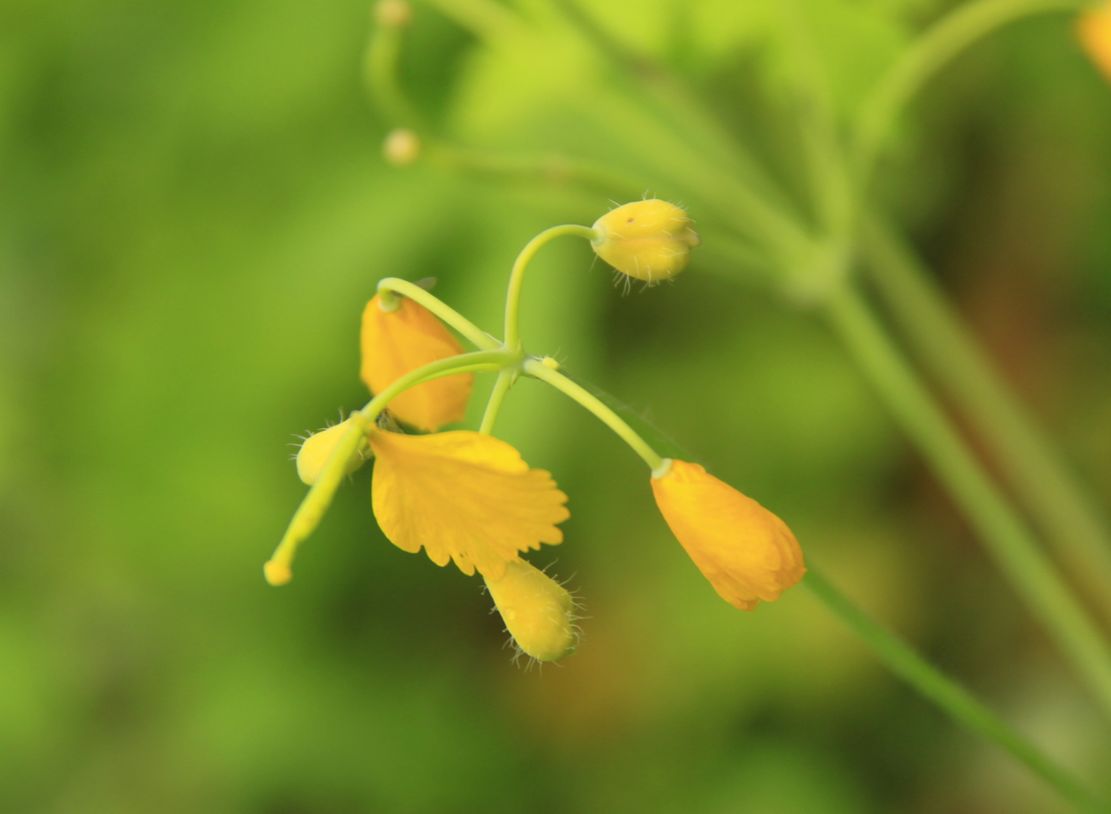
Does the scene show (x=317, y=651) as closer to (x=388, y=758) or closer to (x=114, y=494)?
(x=388, y=758)

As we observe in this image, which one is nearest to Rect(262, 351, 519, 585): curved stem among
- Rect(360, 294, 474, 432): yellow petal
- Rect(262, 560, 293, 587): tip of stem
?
Rect(262, 560, 293, 587): tip of stem

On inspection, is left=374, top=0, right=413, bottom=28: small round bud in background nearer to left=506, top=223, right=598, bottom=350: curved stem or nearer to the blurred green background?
left=506, top=223, right=598, bottom=350: curved stem

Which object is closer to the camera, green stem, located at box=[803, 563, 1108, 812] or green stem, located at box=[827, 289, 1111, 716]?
green stem, located at box=[803, 563, 1108, 812]

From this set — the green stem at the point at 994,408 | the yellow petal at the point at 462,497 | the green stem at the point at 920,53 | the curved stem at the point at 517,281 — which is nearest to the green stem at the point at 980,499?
the green stem at the point at 920,53

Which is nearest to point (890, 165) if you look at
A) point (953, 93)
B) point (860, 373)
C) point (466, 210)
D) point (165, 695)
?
point (953, 93)

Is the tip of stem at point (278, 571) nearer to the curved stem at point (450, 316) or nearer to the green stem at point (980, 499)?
the curved stem at point (450, 316)
